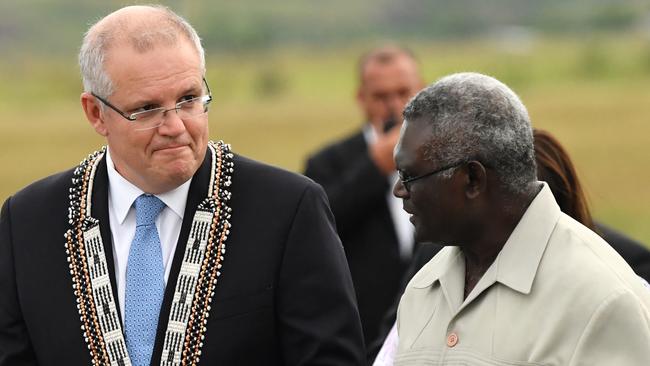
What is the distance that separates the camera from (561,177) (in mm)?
5113

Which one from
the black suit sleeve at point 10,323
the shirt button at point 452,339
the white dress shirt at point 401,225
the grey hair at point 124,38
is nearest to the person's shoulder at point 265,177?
the grey hair at point 124,38

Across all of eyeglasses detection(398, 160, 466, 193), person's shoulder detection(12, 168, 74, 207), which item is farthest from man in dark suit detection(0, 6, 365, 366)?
eyeglasses detection(398, 160, 466, 193)

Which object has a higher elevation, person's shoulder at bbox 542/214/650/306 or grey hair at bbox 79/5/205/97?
grey hair at bbox 79/5/205/97

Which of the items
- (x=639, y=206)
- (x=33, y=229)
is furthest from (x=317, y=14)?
(x=33, y=229)

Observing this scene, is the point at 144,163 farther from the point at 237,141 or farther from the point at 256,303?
the point at 237,141

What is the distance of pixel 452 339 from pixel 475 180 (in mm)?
481

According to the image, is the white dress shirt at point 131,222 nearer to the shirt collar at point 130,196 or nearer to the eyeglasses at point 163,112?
the shirt collar at point 130,196

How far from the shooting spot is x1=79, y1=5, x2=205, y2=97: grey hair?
4.63m

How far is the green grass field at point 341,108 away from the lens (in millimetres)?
28938

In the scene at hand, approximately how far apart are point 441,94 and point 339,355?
109 centimetres

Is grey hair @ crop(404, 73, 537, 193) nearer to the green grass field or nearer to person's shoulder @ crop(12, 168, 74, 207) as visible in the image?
person's shoulder @ crop(12, 168, 74, 207)

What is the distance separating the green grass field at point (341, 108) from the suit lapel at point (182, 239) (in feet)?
37.7

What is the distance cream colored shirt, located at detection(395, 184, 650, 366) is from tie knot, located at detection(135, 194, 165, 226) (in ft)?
3.50

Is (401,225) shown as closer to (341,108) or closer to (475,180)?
(475,180)
